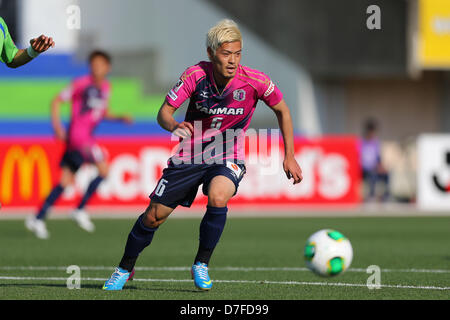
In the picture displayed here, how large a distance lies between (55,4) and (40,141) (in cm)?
953

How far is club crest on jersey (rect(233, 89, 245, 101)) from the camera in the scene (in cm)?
706

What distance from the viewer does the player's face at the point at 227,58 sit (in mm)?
6828

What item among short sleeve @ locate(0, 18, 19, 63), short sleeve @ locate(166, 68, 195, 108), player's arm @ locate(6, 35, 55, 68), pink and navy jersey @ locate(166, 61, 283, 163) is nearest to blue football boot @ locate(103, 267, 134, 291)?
pink and navy jersey @ locate(166, 61, 283, 163)

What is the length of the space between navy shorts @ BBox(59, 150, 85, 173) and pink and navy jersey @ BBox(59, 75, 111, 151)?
0.08 m

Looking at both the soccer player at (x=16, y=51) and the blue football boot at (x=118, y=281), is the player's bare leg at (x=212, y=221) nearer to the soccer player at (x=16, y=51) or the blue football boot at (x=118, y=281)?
the blue football boot at (x=118, y=281)

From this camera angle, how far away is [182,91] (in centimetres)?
691

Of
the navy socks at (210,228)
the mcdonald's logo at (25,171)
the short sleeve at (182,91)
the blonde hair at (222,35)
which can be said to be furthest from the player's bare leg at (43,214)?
the blonde hair at (222,35)

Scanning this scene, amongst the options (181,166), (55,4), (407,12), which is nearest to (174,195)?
(181,166)

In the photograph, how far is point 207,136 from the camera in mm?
7172

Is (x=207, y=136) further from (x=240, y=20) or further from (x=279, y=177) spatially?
(x=240, y=20)

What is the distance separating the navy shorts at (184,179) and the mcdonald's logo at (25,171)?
11751 millimetres

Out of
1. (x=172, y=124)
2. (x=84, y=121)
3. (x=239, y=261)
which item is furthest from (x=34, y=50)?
(x=84, y=121)

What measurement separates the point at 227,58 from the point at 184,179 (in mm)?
955

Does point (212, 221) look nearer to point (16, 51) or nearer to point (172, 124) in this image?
point (172, 124)
